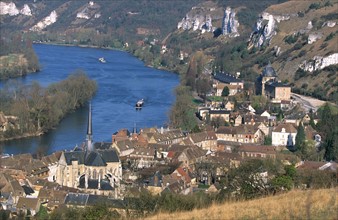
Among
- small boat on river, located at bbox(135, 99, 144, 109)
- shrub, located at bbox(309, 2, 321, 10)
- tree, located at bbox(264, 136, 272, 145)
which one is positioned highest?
shrub, located at bbox(309, 2, 321, 10)

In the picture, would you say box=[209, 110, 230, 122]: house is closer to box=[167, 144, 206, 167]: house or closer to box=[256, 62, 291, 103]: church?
box=[256, 62, 291, 103]: church

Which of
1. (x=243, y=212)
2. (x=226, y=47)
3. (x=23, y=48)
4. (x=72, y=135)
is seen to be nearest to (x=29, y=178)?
(x=72, y=135)

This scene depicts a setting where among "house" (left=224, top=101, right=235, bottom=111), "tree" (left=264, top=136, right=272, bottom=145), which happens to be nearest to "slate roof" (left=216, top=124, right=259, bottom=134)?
"tree" (left=264, top=136, right=272, bottom=145)

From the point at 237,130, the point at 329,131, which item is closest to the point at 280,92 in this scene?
the point at 237,130

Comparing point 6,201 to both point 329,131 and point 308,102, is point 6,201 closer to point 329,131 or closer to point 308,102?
point 329,131

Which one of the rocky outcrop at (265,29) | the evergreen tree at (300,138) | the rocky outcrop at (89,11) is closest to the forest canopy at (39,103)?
the evergreen tree at (300,138)
